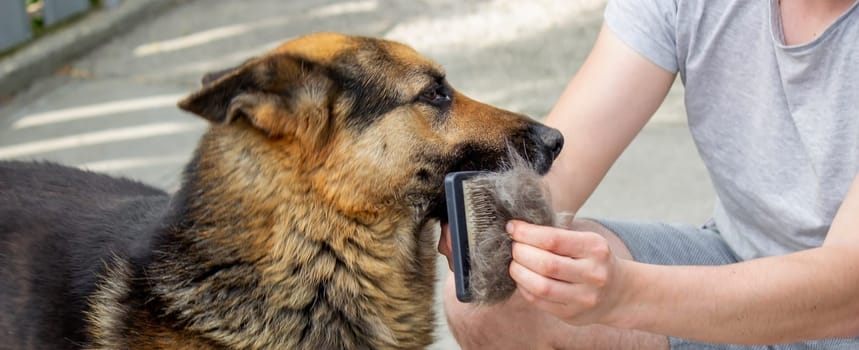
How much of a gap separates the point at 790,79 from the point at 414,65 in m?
0.88

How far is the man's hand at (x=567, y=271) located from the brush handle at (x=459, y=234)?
0.11 meters

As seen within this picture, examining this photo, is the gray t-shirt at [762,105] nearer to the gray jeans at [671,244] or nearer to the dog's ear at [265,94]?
the gray jeans at [671,244]

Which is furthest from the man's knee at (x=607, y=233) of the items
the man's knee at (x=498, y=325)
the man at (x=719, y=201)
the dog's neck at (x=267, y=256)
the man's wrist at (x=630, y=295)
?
the man's wrist at (x=630, y=295)

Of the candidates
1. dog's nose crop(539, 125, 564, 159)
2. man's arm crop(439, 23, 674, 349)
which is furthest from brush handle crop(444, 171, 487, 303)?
man's arm crop(439, 23, 674, 349)

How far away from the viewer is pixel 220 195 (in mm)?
2301

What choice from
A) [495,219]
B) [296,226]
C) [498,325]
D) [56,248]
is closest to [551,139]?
[495,219]

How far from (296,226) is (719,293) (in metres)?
0.89

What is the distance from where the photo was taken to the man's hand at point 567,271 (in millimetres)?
1892

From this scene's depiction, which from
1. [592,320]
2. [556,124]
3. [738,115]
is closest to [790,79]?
[738,115]

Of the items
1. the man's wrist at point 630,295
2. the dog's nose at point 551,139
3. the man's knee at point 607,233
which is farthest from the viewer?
the man's knee at point 607,233

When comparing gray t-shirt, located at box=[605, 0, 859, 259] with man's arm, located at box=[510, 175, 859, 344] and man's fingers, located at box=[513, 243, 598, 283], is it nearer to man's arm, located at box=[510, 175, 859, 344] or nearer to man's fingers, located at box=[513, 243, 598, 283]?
man's arm, located at box=[510, 175, 859, 344]

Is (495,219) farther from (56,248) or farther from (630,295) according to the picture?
(56,248)

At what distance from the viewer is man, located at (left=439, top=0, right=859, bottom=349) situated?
204 centimetres

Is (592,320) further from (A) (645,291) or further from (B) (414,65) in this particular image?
(B) (414,65)
